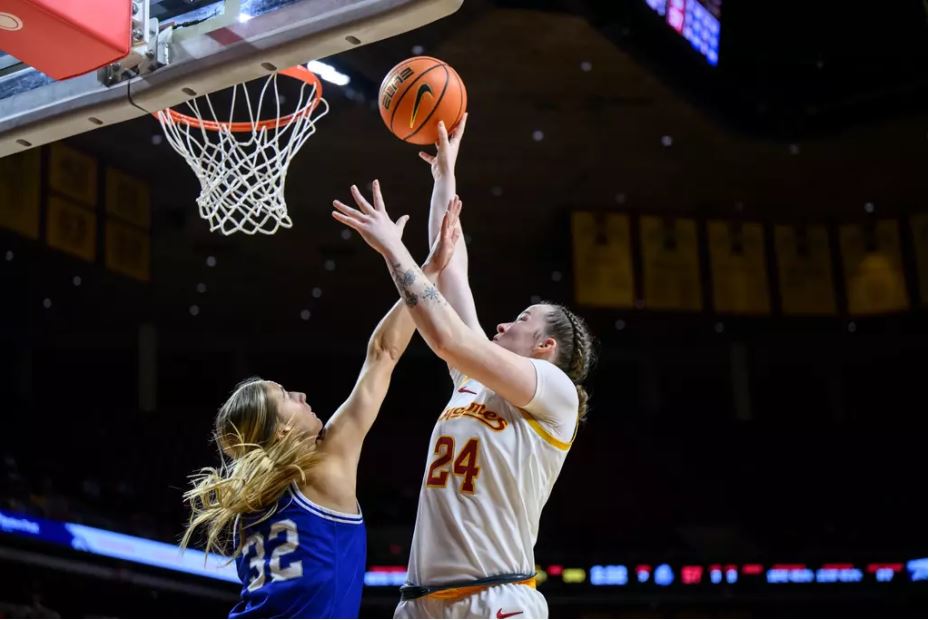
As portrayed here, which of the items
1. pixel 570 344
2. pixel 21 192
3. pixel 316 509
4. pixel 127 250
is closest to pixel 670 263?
pixel 127 250

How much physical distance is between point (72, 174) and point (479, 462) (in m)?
7.14

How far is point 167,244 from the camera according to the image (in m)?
9.62

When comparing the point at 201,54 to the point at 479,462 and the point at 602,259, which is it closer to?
the point at 479,462

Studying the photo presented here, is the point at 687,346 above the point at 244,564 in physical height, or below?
above

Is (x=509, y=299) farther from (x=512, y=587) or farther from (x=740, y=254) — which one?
(x=512, y=587)

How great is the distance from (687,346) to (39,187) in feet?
19.7

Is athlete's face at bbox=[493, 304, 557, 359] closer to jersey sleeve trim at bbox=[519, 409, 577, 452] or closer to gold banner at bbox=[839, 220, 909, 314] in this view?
jersey sleeve trim at bbox=[519, 409, 577, 452]

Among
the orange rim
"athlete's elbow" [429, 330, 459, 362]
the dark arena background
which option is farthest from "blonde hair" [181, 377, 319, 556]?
the dark arena background

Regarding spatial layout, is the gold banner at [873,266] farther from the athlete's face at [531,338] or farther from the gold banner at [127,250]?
the athlete's face at [531,338]

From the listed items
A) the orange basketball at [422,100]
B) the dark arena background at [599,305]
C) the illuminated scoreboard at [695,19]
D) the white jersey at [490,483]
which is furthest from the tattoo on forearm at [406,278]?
the illuminated scoreboard at [695,19]

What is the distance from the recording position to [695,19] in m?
8.52

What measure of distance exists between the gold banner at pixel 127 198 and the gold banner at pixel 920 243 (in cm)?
693

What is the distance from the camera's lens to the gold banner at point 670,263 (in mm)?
Answer: 10047

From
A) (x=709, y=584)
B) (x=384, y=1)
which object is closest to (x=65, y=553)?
(x=709, y=584)
